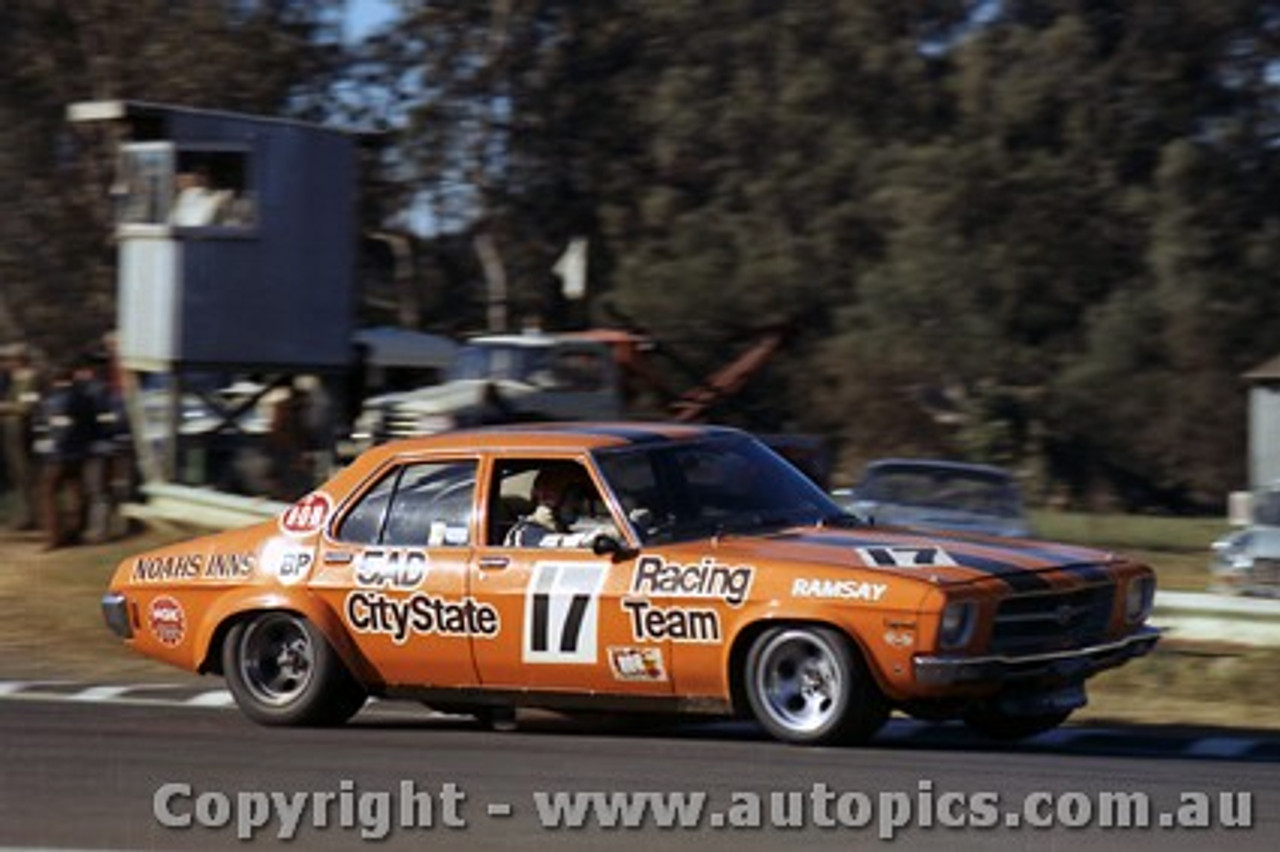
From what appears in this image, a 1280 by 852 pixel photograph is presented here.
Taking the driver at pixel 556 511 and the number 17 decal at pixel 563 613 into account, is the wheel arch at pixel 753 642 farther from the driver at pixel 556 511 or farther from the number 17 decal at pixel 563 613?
the driver at pixel 556 511

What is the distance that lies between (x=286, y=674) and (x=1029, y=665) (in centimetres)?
339

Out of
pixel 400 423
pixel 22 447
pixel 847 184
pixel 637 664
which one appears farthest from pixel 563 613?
pixel 847 184

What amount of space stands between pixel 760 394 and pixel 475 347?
33.5ft

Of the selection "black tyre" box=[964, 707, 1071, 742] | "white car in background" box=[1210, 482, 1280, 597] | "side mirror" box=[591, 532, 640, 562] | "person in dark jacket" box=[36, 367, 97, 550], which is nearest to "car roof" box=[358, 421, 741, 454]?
"side mirror" box=[591, 532, 640, 562]

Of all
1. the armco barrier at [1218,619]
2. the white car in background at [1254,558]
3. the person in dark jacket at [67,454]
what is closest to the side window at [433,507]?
the armco barrier at [1218,619]

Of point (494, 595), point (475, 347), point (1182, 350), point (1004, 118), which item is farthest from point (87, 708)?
point (1004, 118)

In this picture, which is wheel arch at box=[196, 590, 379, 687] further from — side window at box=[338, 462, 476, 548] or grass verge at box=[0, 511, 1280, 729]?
grass verge at box=[0, 511, 1280, 729]

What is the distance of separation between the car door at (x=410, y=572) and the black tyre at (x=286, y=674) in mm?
217

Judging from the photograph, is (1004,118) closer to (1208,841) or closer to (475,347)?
(475,347)

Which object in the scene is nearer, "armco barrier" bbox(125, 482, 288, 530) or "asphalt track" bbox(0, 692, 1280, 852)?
"asphalt track" bbox(0, 692, 1280, 852)

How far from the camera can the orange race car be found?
9.40m

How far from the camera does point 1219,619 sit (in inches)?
526

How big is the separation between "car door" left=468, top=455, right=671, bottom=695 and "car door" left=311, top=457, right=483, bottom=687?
0.09 m

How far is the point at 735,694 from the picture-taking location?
9656 mm
